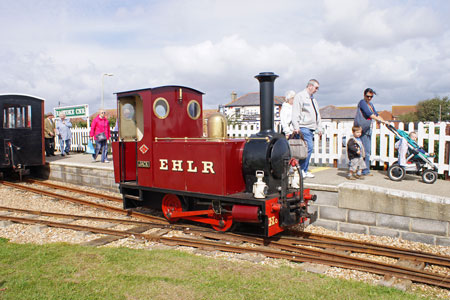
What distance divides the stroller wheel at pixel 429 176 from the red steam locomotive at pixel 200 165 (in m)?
2.52

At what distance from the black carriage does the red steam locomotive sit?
582 cm

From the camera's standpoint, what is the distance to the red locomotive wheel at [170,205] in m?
6.61

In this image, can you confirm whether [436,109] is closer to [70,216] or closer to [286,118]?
[286,118]

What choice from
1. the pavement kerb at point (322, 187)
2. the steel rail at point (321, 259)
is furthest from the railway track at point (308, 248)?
the pavement kerb at point (322, 187)

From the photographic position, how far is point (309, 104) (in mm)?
7008

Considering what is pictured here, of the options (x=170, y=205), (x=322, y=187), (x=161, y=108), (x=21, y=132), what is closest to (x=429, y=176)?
(x=322, y=187)

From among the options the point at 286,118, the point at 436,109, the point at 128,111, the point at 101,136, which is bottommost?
the point at 101,136

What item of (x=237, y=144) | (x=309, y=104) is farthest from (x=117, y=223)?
(x=309, y=104)

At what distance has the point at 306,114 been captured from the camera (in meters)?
7.09

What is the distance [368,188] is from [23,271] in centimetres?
497

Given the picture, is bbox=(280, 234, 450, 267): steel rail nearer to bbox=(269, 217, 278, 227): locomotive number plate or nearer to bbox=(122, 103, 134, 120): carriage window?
bbox=(269, 217, 278, 227): locomotive number plate

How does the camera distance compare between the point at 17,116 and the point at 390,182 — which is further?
the point at 17,116

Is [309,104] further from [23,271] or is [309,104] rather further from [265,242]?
[23,271]

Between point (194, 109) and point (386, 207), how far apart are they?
378 cm
